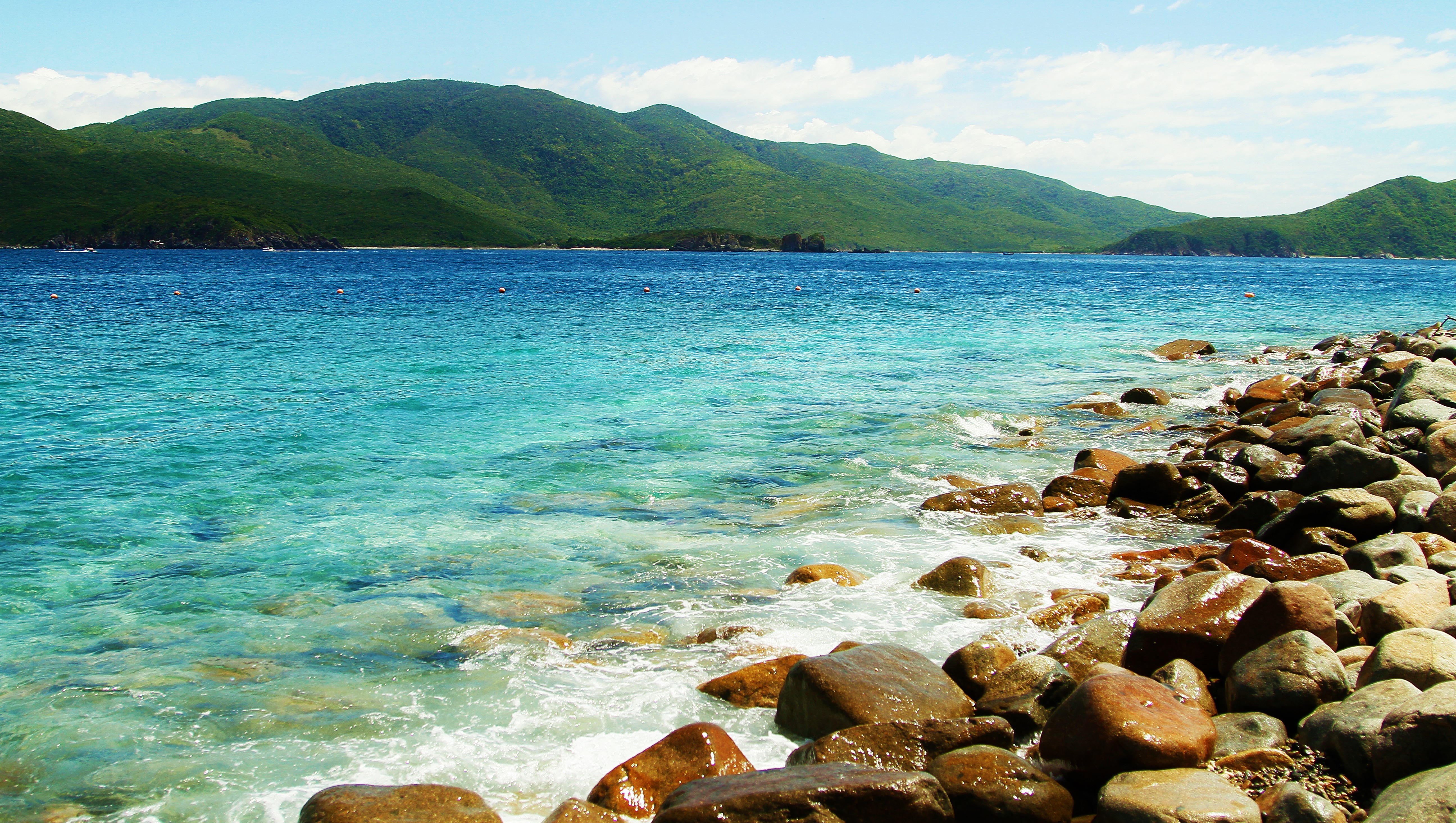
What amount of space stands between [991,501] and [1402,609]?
21.8ft

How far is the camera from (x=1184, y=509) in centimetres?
1250

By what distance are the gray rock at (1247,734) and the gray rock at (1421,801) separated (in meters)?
0.96

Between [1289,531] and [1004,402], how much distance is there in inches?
503

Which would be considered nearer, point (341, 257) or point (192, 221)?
point (341, 257)

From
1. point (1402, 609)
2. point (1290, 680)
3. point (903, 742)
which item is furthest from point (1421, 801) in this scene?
point (1402, 609)

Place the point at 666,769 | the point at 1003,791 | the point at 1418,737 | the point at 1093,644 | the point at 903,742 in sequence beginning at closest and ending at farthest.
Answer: the point at 1418,737 < the point at 1003,791 < the point at 903,742 < the point at 666,769 < the point at 1093,644

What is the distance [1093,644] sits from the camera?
23.8 ft

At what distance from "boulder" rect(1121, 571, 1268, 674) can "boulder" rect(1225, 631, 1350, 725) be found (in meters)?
0.72

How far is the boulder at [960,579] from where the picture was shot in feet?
31.4

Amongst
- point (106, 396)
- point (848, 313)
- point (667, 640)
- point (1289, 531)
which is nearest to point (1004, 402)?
point (1289, 531)

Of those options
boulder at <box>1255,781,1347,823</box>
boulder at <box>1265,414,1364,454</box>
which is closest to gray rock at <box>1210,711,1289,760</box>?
boulder at <box>1255,781,1347,823</box>

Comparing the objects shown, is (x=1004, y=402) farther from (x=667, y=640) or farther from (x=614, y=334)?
(x=614, y=334)

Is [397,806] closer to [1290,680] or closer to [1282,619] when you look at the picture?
[1290,680]

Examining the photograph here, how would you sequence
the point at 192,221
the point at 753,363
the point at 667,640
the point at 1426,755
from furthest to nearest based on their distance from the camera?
the point at 192,221 → the point at 753,363 → the point at 667,640 → the point at 1426,755
